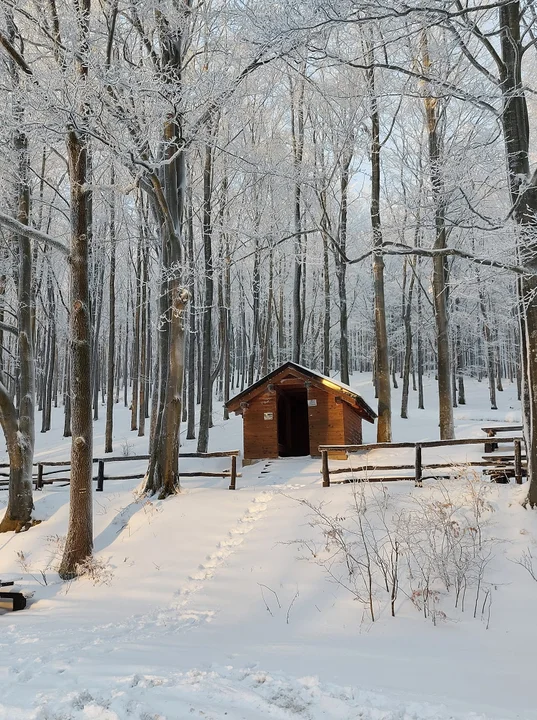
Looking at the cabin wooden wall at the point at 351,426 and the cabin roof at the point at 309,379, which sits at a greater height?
the cabin roof at the point at 309,379

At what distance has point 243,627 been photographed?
570 cm

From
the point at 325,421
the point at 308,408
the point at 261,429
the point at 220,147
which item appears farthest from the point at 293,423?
the point at 220,147

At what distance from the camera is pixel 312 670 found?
4098 millimetres

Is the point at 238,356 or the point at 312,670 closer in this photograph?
the point at 312,670

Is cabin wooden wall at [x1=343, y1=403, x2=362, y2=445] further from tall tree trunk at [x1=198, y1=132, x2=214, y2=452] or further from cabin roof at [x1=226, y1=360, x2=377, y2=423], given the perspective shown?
tall tree trunk at [x1=198, y1=132, x2=214, y2=452]

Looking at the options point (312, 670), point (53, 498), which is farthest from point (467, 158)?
point (53, 498)

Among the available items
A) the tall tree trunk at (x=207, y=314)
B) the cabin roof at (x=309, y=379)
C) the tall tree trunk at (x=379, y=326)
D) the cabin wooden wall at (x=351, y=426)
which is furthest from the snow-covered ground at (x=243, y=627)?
the tall tree trunk at (x=207, y=314)

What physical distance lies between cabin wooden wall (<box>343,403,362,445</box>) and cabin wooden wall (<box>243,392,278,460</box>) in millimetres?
2192

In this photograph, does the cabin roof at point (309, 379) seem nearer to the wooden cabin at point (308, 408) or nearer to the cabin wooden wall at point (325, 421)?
the wooden cabin at point (308, 408)

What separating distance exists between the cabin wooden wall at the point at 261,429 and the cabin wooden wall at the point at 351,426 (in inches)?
86.3

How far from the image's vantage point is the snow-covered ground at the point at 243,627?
3.40m

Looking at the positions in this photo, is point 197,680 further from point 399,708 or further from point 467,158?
point 467,158

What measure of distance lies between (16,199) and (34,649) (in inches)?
509

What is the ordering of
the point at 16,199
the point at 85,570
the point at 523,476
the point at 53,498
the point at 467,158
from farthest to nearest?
1. the point at 16,199
2. the point at 53,498
3. the point at 523,476
4. the point at 85,570
5. the point at 467,158
